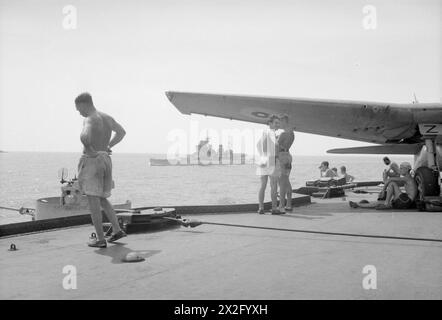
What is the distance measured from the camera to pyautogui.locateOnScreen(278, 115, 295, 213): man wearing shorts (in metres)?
7.47

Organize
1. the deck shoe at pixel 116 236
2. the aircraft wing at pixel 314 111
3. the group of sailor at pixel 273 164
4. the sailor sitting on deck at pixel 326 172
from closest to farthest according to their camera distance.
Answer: the deck shoe at pixel 116 236
the group of sailor at pixel 273 164
the aircraft wing at pixel 314 111
the sailor sitting on deck at pixel 326 172

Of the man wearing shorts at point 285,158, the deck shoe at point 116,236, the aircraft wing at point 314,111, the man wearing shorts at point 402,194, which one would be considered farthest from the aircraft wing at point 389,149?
the deck shoe at point 116,236

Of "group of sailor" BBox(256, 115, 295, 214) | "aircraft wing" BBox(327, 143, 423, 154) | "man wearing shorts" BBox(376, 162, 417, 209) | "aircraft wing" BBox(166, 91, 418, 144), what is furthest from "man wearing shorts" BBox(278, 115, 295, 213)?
"aircraft wing" BBox(327, 143, 423, 154)

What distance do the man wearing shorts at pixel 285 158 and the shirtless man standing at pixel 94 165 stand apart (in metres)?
3.91

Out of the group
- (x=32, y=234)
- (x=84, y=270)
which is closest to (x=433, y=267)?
(x=84, y=270)

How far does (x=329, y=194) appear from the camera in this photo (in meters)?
11.0

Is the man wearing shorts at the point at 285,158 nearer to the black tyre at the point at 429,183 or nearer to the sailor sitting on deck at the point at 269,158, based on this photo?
the sailor sitting on deck at the point at 269,158

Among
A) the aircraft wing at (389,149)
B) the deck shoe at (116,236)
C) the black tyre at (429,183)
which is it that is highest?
the aircraft wing at (389,149)

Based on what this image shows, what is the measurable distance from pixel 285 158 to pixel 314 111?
2.49 m

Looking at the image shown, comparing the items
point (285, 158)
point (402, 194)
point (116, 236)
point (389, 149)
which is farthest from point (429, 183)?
point (116, 236)

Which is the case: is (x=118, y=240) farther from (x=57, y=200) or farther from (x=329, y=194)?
(x=57, y=200)

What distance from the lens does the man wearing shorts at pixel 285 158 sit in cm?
747

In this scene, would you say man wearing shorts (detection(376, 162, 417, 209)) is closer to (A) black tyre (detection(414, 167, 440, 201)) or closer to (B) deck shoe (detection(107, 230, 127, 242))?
(A) black tyre (detection(414, 167, 440, 201))
